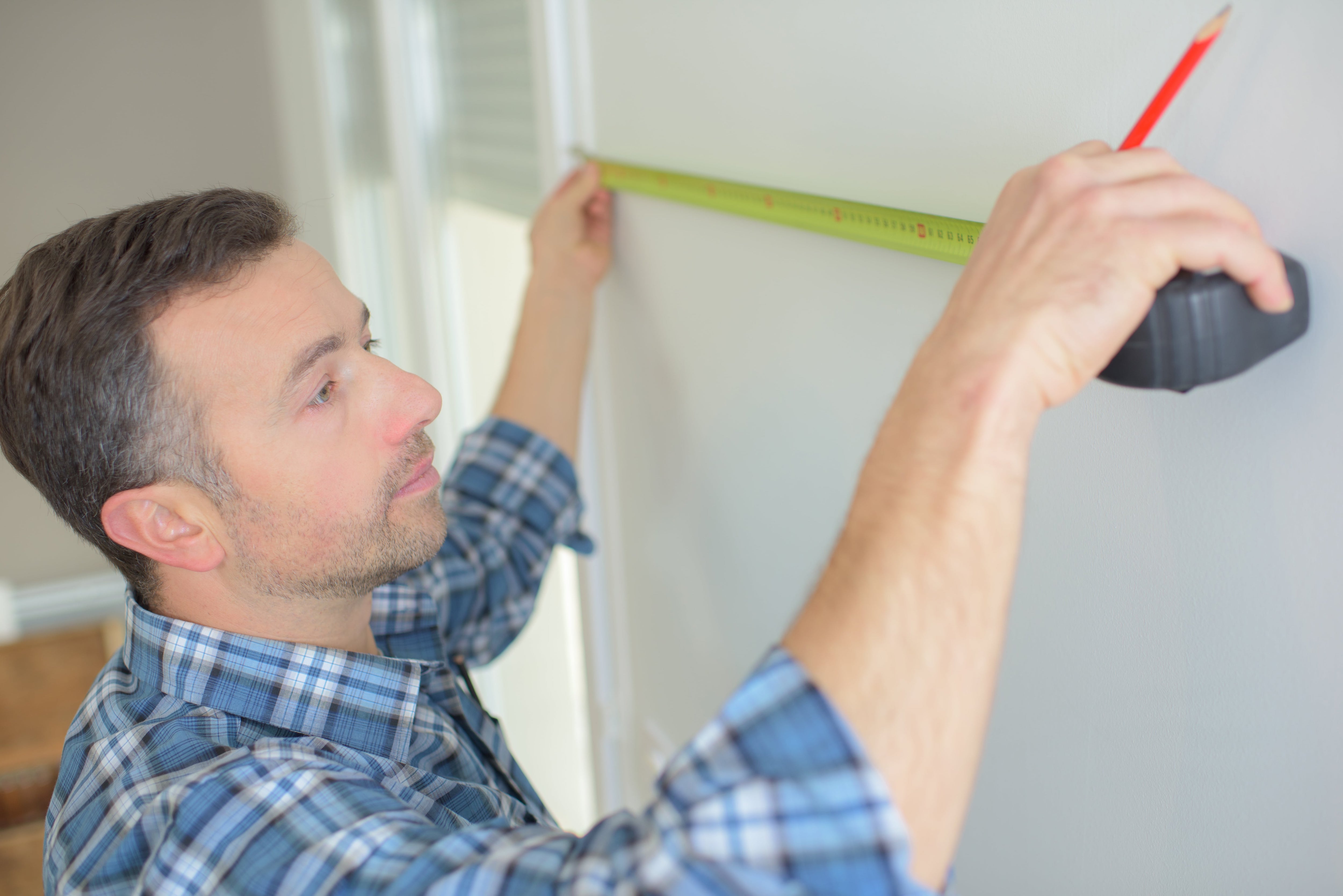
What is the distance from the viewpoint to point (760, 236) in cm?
101

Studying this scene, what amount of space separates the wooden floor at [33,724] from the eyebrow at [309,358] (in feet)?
6.96

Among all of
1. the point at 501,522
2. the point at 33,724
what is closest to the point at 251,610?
the point at 501,522

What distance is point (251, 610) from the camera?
1.02 m

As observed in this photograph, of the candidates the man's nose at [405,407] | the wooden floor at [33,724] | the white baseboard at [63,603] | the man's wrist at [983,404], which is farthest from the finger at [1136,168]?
the white baseboard at [63,603]

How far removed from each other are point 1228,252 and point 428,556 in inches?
29.3

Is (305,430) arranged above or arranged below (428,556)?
above

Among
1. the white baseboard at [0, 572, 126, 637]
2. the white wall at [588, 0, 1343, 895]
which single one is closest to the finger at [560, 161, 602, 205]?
the white wall at [588, 0, 1343, 895]

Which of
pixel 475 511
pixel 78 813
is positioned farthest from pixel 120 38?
pixel 78 813

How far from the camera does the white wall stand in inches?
23.2

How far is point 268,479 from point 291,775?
1.04ft

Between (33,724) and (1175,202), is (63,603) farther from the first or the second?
(1175,202)

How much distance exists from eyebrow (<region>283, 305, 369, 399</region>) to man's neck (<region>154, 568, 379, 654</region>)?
0.23 meters

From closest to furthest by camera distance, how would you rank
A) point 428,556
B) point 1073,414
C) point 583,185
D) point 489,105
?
point 1073,414 < point 428,556 < point 583,185 < point 489,105

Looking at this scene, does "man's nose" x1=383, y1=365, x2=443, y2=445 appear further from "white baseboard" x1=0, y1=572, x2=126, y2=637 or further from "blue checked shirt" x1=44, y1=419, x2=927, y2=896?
"white baseboard" x1=0, y1=572, x2=126, y2=637
